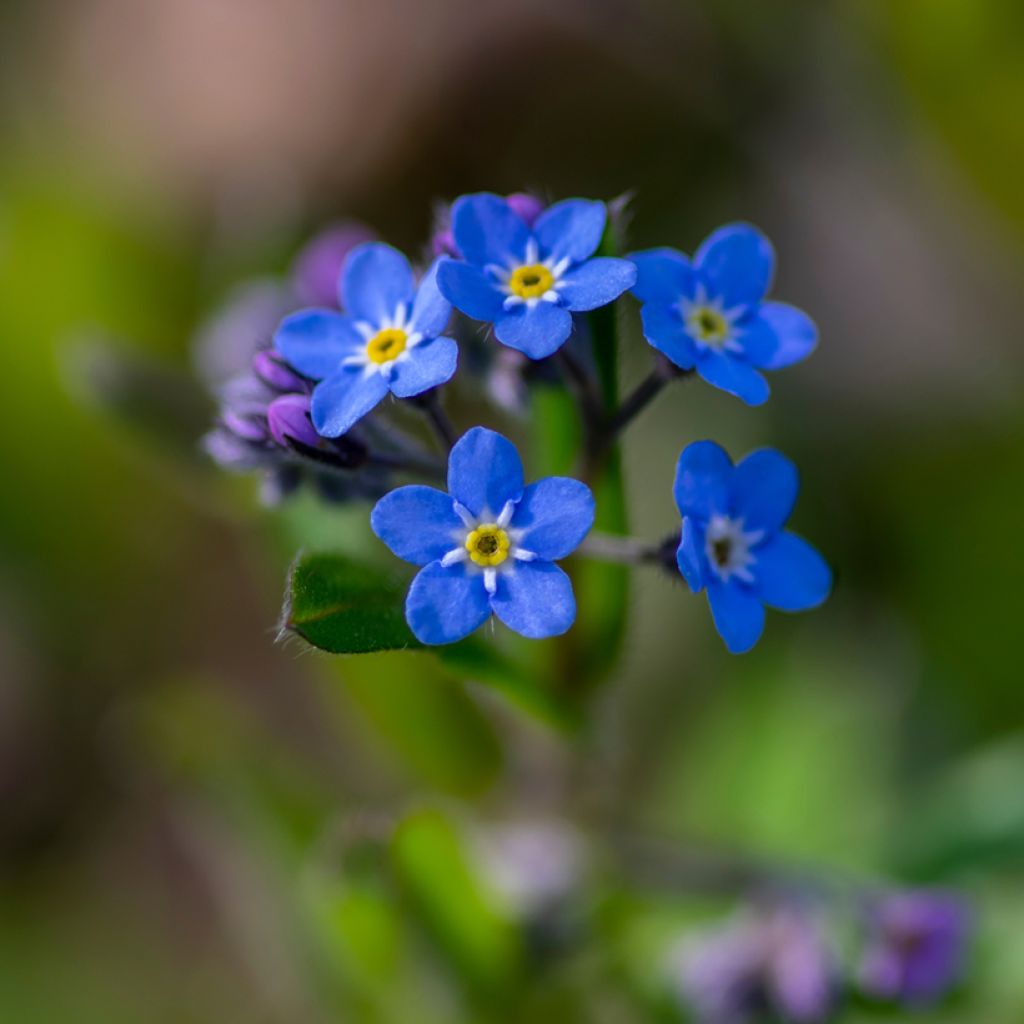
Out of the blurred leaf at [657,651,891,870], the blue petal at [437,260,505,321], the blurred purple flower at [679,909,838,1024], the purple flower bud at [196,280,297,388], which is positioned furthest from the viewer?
the blurred leaf at [657,651,891,870]

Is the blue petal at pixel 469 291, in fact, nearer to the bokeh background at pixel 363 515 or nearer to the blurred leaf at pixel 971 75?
the bokeh background at pixel 363 515

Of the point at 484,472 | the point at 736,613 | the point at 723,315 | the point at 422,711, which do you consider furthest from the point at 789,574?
the point at 422,711

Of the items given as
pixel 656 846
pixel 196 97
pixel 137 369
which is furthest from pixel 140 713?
Answer: pixel 196 97

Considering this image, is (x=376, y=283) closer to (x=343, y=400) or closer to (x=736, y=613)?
(x=343, y=400)

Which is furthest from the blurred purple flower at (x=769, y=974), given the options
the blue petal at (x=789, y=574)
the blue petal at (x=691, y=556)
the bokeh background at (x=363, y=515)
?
the blue petal at (x=691, y=556)

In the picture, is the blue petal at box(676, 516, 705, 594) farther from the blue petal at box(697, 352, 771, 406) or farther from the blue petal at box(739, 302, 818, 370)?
the blue petal at box(739, 302, 818, 370)

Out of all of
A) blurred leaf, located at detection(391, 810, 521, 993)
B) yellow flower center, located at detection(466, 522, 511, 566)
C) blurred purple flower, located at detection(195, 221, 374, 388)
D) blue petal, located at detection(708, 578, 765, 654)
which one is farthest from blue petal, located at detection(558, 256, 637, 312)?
blurred leaf, located at detection(391, 810, 521, 993)
